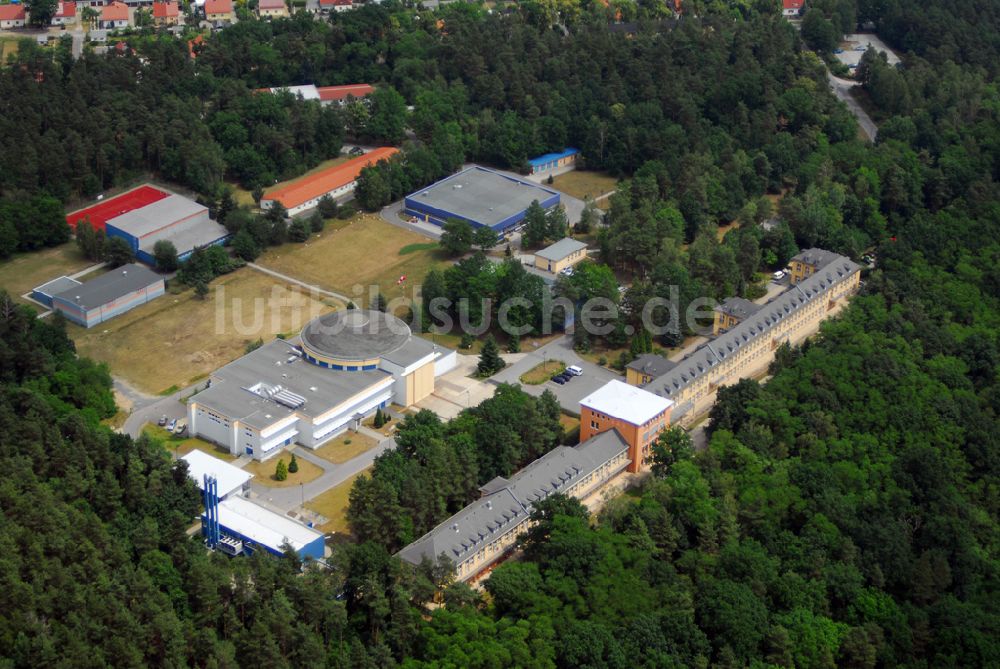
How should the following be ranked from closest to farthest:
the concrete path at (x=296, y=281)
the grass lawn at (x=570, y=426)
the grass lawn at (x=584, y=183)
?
the grass lawn at (x=570, y=426), the concrete path at (x=296, y=281), the grass lawn at (x=584, y=183)

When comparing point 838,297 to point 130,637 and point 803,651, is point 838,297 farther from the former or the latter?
point 130,637

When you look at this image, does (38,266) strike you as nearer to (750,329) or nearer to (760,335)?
(750,329)

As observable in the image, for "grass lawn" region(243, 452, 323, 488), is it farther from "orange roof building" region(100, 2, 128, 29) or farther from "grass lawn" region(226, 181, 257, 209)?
"orange roof building" region(100, 2, 128, 29)

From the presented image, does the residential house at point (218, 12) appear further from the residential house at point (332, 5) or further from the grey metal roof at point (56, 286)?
the grey metal roof at point (56, 286)

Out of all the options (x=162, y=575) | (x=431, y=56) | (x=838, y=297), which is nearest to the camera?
(x=162, y=575)

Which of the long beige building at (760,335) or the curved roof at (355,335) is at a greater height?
the curved roof at (355,335)

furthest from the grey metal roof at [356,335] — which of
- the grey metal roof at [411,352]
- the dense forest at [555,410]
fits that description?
the dense forest at [555,410]

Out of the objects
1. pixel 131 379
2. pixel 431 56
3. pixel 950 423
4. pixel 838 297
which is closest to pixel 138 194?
pixel 131 379

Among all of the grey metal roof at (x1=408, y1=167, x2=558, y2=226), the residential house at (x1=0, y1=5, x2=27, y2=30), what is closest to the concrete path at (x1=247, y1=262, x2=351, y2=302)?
the grey metal roof at (x1=408, y1=167, x2=558, y2=226)
